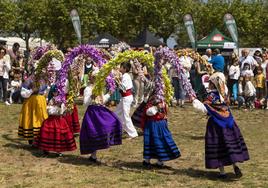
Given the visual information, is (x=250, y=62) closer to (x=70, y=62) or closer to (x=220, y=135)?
(x=70, y=62)

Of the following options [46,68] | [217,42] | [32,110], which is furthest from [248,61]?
[217,42]

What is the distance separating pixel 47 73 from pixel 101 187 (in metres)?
3.46

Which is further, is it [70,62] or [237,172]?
[70,62]

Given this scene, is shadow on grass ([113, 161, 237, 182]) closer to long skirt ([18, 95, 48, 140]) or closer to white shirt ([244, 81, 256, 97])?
long skirt ([18, 95, 48, 140])

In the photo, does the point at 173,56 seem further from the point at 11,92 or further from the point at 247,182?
the point at 11,92

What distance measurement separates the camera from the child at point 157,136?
341 inches

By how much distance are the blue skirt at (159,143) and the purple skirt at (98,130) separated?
0.75 meters

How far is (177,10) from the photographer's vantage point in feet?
149

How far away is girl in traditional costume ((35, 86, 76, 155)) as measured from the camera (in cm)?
965

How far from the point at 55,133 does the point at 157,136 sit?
209cm

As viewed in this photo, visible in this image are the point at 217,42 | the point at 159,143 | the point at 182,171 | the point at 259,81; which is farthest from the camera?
the point at 217,42

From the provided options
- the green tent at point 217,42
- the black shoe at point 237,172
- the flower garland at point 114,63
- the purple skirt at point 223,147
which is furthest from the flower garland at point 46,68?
the green tent at point 217,42

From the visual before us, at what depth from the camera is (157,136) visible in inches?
341

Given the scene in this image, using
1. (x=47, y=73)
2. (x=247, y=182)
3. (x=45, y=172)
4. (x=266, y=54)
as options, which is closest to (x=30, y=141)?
(x=47, y=73)
